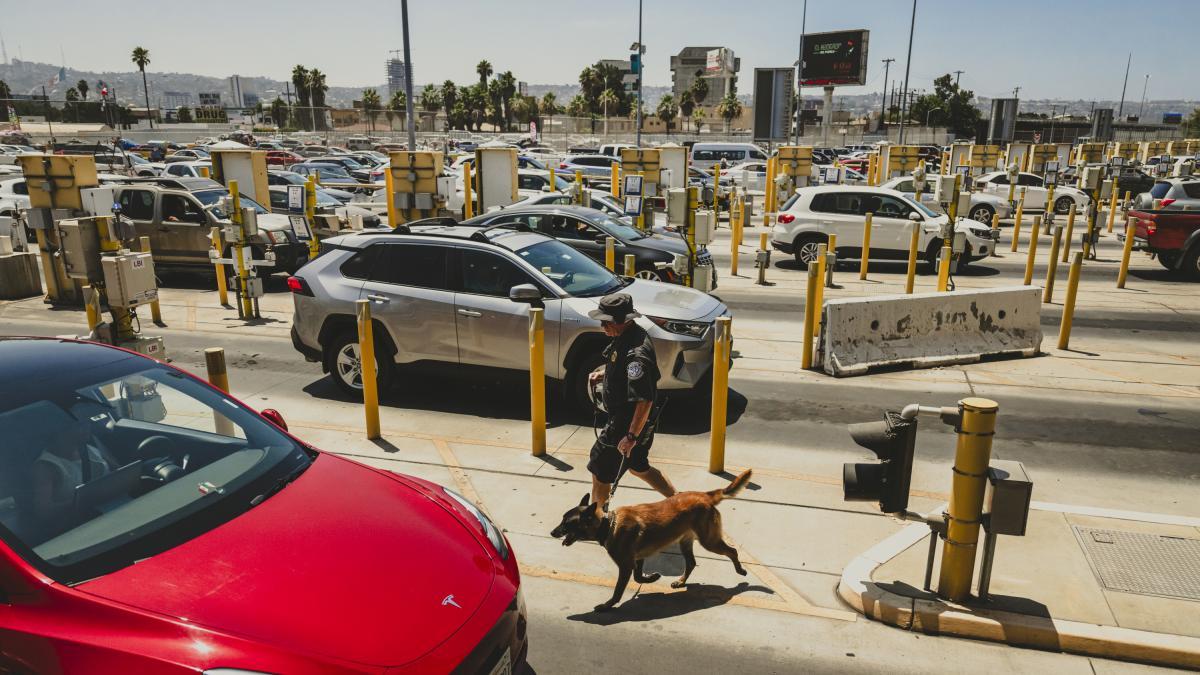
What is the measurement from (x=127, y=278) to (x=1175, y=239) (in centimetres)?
1826

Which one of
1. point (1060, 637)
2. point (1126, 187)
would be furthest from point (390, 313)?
point (1126, 187)

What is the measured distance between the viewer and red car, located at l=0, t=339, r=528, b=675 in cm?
268

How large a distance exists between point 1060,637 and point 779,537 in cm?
179

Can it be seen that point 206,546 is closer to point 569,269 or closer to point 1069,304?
point 569,269

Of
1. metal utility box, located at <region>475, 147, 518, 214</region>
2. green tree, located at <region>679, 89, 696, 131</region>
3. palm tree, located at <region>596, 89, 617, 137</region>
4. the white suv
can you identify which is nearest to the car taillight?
metal utility box, located at <region>475, 147, 518, 214</region>

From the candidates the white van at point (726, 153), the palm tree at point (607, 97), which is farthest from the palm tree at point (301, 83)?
the white van at point (726, 153)

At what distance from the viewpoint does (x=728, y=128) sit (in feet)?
275

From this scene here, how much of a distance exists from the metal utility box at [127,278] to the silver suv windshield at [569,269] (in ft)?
11.0

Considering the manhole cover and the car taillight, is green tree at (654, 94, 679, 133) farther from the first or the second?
the manhole cover

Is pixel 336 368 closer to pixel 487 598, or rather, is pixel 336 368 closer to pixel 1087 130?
pixel 487 598

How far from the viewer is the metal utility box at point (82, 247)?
6.80 metres

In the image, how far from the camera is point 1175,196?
16547mm

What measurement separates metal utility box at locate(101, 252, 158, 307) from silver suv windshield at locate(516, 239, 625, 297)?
3.35 m

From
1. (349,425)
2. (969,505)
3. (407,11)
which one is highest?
(407,11)
